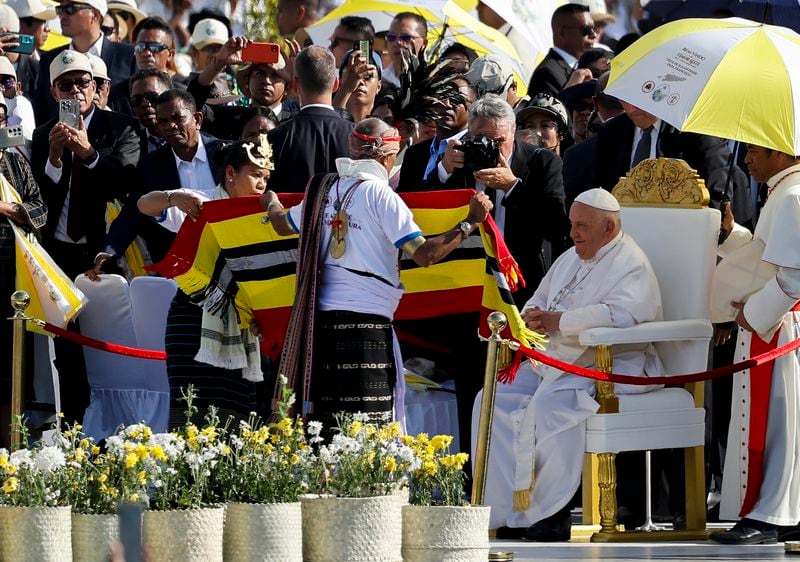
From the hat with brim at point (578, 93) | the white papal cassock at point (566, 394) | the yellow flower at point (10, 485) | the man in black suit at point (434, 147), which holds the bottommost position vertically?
the yellow flower at point (10, 485)

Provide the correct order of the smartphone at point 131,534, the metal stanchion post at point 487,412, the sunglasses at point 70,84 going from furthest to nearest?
the sunglasses at point 70,84 → the metal stanchion post at point 487,412 → the smartphone at point 131,534

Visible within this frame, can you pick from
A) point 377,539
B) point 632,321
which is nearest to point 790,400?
point 632,321

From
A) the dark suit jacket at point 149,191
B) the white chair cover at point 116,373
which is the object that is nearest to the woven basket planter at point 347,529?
the dark suit jacket at point 149,191

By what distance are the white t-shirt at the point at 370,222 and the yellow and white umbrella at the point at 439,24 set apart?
16.2 ft

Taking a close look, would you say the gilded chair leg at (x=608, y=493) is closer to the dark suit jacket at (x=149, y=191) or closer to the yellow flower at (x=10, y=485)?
the dark suit jacket at (x=149, y=191)

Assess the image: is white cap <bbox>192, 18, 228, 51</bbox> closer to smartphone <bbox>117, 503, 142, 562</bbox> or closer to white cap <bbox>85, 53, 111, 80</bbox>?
white cap <bbox>85, 53, 111, 80</bbox>

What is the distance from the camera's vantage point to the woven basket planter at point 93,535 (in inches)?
255

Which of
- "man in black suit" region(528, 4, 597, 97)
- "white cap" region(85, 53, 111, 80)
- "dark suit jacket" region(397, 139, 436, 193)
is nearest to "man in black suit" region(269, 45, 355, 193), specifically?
"dark suit jacket" region(397, 139, 436, 193)

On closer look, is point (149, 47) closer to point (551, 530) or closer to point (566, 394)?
point (566, 394)

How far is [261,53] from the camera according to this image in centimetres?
1207

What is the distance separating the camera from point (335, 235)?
8.62 m

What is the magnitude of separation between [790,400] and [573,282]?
1.35 m

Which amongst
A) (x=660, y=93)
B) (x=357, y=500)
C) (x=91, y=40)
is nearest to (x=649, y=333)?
(x=660, y=93)

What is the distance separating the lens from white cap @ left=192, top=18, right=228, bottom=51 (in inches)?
557
